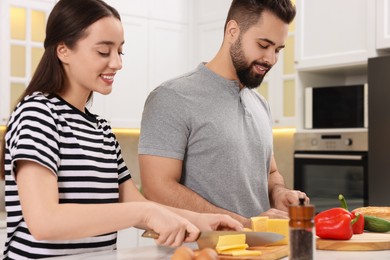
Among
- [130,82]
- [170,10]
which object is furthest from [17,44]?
[170,10]

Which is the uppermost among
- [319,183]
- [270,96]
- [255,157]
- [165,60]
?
[165,60]

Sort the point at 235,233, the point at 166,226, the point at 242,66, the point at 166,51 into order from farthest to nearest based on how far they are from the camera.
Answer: the point at 166,51 < the point at 242,66 < the point at 235,233 < the point at 166,226

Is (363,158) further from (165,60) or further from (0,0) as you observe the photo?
(0,0)

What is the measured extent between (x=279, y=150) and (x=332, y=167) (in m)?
0.84

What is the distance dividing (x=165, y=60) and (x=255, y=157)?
257 centimetres

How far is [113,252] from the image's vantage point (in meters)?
1.51

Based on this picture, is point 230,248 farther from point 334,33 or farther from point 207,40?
point 207,40

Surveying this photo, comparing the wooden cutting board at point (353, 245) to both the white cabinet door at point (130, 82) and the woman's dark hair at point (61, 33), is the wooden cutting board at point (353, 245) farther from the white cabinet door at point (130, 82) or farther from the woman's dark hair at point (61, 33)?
the white cabinet door at point (130, 82)

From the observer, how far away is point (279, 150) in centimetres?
443

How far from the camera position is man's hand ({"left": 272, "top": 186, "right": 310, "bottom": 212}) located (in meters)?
2.04

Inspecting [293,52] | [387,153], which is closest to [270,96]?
[293,52]

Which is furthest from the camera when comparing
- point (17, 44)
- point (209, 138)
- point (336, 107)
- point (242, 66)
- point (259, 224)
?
point (17, 44)

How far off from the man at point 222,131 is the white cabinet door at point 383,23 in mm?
1515

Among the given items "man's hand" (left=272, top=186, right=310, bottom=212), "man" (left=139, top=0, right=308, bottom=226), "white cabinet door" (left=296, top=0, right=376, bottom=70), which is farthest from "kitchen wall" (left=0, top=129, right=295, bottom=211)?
"man" (left=139, top=0, right=308, bottom=226)
